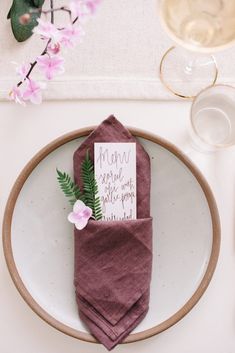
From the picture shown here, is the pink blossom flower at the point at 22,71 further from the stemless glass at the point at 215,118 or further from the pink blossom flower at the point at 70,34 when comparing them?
the stemless glass at the point at 215,118

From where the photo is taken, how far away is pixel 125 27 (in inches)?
28.6

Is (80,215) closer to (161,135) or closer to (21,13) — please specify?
(161,135)

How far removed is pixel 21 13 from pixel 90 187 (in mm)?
256

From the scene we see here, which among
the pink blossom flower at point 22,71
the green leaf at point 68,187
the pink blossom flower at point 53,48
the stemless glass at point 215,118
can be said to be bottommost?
the green leaf at point 68,187

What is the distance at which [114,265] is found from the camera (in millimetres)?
676

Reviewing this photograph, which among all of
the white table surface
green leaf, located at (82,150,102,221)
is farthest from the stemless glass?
green leaf, located at (82,150,102,221)

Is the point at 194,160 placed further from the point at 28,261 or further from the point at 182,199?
the point at 28,261

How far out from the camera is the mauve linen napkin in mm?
673

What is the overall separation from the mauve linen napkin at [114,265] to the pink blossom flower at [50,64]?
3.6 inches

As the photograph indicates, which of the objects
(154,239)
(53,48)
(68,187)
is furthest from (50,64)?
(154,239)

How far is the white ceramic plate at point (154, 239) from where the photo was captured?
0.69 metres

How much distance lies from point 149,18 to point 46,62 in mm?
167

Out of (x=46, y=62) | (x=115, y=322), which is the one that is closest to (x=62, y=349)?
(x=115, y=322)

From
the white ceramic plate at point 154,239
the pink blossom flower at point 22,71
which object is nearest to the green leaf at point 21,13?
the pink blossom flower at point 22,71
